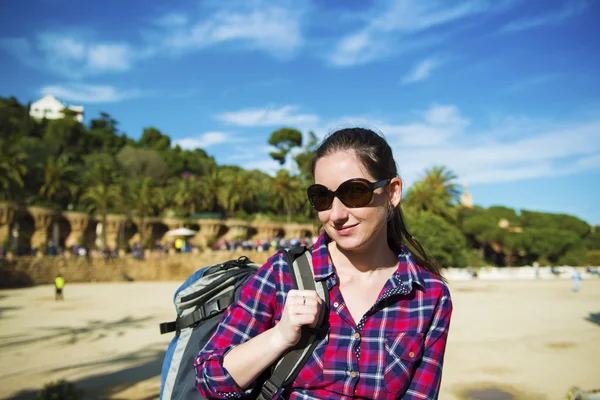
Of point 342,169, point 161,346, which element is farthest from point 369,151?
point 161,346

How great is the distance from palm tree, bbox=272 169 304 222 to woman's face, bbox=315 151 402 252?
4808 centimetres

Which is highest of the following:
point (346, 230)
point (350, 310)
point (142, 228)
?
point (346, 230)

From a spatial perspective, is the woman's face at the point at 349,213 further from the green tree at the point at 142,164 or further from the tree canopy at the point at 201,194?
the green tree at the point at 142,164

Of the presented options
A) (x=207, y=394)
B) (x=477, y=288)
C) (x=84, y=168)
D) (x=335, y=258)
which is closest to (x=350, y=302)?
(x=335, y=258)

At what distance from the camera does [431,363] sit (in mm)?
1716

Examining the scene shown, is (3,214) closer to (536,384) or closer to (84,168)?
(84,168)

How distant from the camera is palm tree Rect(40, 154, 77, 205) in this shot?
132 feet

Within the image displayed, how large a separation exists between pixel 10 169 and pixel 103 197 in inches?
294

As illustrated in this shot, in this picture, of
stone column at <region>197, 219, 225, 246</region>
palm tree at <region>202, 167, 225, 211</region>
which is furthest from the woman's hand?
palm tree at <region>202, 167, 225, 211</region>

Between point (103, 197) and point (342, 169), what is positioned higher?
point (103, 197)

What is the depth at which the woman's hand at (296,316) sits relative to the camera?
149 centimetres

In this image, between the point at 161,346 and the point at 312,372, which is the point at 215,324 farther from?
the point at 161,346

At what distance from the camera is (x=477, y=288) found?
28.4 m

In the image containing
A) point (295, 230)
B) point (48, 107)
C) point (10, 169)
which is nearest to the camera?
point (10, 169)
